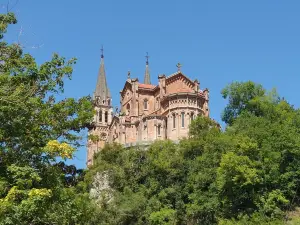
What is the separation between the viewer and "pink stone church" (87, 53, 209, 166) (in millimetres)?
58375

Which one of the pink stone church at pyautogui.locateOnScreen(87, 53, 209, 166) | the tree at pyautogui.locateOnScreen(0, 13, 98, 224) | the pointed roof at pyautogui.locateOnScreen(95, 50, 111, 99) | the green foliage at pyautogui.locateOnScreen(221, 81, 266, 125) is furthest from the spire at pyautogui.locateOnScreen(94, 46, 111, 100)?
the tree at pyautogui.locateOnScreen(0, 13, 98, 224)

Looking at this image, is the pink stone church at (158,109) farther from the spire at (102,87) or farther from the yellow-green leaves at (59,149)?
the yellow-green leaves at (59,149)

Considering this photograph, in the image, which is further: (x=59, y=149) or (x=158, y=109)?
(x=158, y=109)

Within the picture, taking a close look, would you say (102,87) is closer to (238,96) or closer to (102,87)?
(102,87)

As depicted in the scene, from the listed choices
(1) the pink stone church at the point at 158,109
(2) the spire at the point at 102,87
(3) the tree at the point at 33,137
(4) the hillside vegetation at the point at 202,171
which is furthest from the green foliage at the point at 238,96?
(2) the spire at the point at 102,87

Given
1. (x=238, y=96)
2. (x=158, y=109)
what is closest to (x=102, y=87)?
(x=158, y=109)

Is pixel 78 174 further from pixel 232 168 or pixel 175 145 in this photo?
pixel 175 145

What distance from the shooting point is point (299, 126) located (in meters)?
44.5

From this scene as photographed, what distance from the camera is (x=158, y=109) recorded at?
63.4m

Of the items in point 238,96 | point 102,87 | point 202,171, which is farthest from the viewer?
point 102,87

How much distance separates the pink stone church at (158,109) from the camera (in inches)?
2298

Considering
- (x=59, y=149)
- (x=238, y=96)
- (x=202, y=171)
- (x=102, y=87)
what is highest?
(x=102, y=87)

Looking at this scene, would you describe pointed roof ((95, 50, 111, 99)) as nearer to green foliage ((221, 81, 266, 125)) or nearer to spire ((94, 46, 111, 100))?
spire ((94, 46, 111, 100))

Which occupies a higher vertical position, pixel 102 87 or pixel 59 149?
pixel 102 87
